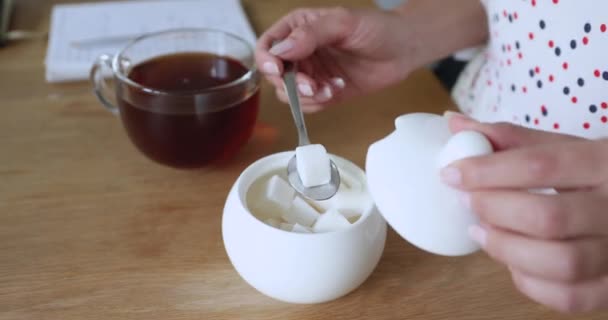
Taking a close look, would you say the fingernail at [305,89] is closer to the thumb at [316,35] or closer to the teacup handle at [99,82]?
the thumb at [316,35]

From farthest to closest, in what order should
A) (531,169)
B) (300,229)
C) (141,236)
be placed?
(141,236)
(300,229)
(531,169)

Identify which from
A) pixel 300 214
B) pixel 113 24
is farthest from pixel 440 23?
pixel 113 24

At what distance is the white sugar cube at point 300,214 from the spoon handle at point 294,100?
0.07 meters

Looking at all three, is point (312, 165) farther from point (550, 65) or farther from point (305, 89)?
point (550, 65)

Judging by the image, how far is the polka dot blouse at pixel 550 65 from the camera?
64cm

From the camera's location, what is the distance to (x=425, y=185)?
16.5 inches

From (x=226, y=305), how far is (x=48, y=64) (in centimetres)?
52

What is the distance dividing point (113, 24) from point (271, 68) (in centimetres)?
43

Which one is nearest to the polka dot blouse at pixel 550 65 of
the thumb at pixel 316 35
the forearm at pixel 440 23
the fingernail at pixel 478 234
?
the forearm at pixel 440 23

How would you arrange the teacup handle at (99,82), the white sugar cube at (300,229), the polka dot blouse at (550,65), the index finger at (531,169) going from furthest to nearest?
the teacup handle at (99,82) < the polka dot blouse at (550,65) < the white sugar cube at (300,229) < the index finger at (531,169)

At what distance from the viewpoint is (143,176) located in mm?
704

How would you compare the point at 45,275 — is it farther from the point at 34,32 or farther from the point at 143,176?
the point at 34,32

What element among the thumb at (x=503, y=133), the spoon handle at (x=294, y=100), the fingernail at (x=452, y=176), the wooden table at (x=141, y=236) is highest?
the thumb at (x=503, y=133)

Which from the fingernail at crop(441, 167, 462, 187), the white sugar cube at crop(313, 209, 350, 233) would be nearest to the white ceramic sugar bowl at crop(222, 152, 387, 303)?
the white sugar cube at crop(313, 209, 350, 233)
